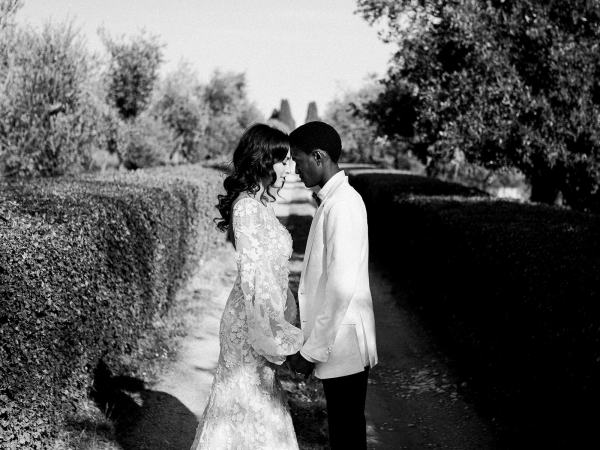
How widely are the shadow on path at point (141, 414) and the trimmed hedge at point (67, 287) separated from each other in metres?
0.23

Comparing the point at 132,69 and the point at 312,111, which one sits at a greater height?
the point at 312,111

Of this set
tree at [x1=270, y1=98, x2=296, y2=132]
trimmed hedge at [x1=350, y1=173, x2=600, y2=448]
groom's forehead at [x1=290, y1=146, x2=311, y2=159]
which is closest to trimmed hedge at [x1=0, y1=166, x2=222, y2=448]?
groom's forehead at [x1=290, y1=146, x2=311, y2=159]

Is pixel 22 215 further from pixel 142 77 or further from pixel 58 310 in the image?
pixel 142 77

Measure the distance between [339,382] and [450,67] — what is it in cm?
1101

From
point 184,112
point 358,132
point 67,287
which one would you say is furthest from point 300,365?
point 358,132

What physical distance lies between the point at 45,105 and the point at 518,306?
9.95m

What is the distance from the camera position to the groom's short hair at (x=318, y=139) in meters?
3.33

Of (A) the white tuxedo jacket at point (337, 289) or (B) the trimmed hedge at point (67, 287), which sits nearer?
(A) the white tuxedo jacket at point (337, 289)

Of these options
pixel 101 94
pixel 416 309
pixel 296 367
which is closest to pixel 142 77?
pixel 101 94

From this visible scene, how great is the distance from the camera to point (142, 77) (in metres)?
20.2

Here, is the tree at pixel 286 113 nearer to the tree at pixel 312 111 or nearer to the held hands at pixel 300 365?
the tree at pixel 312 111

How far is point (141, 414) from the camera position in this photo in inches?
215

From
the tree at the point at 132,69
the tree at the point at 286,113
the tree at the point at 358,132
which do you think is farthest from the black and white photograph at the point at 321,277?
the tree at the point at 286,113

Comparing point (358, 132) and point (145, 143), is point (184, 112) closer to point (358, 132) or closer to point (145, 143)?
point (145, 143)
